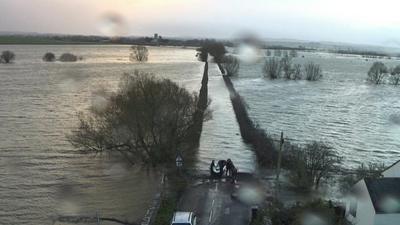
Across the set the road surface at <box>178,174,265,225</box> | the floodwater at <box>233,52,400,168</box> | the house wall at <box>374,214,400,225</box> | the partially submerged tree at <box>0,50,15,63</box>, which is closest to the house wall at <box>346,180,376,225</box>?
the house wall at <box>374,214,400,225</box>

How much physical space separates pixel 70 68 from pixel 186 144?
233 feet

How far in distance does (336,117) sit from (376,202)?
35923 mm

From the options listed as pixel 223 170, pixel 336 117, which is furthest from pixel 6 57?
pixel 223 170

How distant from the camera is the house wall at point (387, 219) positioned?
16500 millimetres

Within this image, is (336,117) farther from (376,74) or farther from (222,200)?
(376,74)

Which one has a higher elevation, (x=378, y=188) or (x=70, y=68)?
(x=378, y=188)

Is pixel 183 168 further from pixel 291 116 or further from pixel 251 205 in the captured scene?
pixel 291 116

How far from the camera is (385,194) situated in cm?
1719

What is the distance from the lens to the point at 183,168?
90.7 feet

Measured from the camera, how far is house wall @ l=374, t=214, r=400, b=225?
16.5 meters

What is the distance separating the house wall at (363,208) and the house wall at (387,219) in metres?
0.15

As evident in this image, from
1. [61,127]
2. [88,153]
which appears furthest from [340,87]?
[88,153]

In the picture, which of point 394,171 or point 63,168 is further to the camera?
point 63,168

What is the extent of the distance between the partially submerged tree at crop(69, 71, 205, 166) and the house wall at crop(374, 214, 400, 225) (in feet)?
47.0
